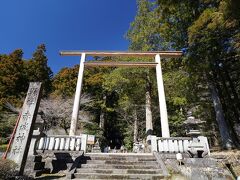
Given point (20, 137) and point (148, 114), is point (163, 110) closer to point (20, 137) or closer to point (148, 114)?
point (148, 114)

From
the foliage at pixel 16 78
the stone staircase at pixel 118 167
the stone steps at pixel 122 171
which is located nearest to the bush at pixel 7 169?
the stone staircase at pixel 118 167

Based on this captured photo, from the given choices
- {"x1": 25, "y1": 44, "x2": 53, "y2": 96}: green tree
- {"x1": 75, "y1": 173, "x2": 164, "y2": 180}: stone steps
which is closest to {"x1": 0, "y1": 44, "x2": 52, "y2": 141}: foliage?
{"x1": 25, "y1": 44, "x2": 53, "y2": 96}: green tree

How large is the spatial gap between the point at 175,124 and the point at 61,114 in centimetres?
971

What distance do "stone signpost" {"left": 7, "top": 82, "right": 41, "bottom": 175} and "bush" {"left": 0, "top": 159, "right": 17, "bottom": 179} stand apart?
15 cm

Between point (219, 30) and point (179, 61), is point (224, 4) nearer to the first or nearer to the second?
point (219, 30)

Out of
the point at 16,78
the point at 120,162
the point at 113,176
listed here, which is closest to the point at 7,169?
the point at 113,176

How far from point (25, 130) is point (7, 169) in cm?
107

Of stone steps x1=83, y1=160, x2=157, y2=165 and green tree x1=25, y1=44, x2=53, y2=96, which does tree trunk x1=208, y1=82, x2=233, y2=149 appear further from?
green tree x1=25, y1=44, x2=53, y2=96

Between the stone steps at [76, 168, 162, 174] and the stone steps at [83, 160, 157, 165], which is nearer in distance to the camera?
the stone steps at [76, 168, 162, 174]

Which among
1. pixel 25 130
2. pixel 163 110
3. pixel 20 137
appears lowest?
pixel 20 137

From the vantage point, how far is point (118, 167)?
588 cm

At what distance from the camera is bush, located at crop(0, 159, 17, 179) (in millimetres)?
3990

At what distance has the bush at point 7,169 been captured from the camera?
13.1 ft

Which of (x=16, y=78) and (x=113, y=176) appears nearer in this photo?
(x=113, y=176)
